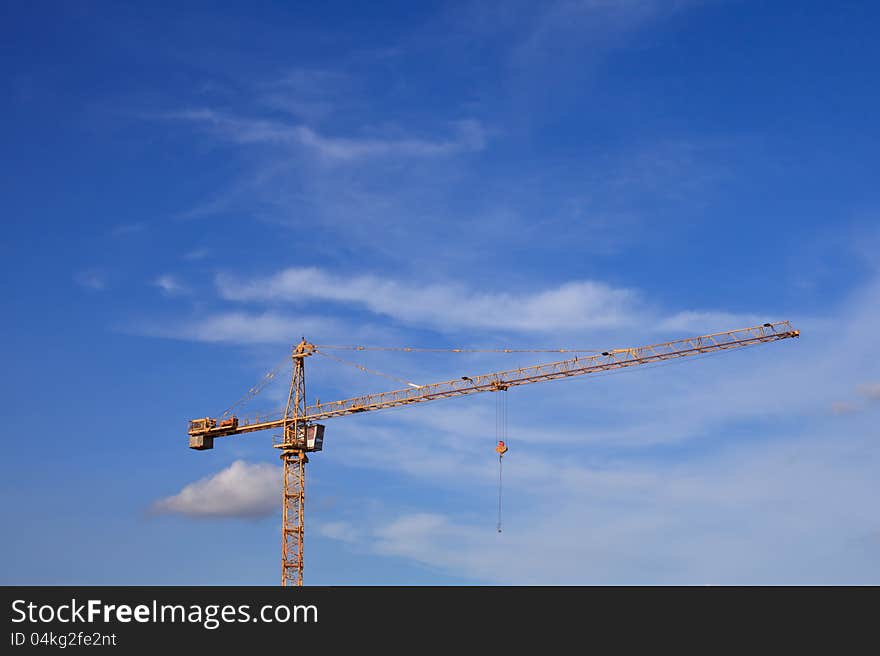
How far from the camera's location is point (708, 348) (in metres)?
197
